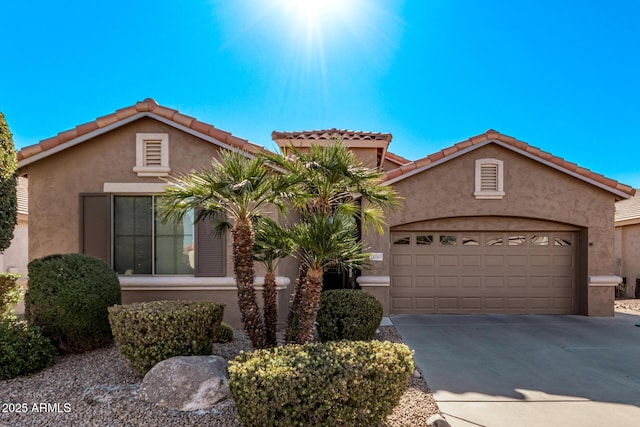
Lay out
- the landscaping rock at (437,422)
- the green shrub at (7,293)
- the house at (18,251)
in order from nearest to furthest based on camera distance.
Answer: the landscaping rock at (437,422) < the green shrub at (7,293) < the house at (18,251)

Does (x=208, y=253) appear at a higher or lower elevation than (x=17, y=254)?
higher

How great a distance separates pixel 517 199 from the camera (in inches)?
378

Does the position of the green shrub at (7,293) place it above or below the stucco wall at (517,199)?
below

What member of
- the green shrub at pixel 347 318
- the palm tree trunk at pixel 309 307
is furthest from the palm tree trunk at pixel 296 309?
the green shrub at pixel 347 318

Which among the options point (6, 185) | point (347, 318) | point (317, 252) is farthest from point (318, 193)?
point (6, 185)

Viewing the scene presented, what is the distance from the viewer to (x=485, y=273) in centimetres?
988

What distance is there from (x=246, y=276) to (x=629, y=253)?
1629 centimetres

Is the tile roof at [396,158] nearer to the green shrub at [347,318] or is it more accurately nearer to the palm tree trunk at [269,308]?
the green shrub at [347,318]

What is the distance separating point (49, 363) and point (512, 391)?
6.71m

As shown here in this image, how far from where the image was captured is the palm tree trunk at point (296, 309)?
211 inches

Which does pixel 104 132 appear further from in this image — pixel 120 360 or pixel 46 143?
pixel 120 360

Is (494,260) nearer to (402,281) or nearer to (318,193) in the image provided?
(402,281)

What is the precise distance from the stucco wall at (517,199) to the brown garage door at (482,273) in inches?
21.8

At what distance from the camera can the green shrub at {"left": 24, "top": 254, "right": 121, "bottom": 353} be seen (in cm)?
564
